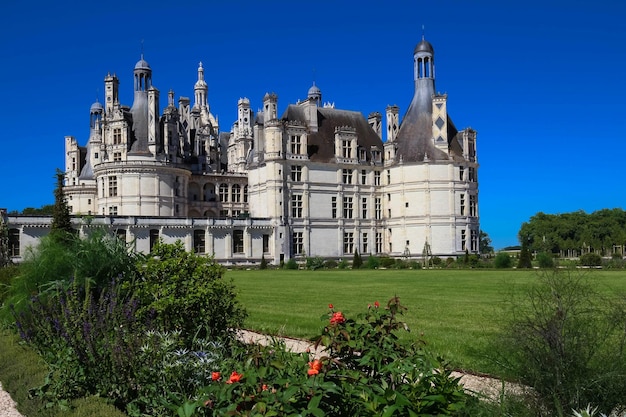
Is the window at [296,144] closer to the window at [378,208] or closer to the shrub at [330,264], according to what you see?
the window at [378,208]

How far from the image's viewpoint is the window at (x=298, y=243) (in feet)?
169

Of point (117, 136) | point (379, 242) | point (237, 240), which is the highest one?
point (117, 136)

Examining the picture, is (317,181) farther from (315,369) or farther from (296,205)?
(315,369)

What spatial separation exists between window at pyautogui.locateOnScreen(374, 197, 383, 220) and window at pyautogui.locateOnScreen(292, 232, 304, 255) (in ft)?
26.0

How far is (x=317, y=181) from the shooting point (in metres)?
52.7

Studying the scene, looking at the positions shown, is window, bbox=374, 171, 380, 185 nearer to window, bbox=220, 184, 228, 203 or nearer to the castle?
the castle

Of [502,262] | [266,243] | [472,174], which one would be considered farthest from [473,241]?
[266,243]

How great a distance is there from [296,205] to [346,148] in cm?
708

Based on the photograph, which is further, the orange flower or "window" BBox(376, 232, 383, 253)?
"window" BBox(376, 232, 383, 253)

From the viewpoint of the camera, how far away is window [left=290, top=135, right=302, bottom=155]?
51.2m

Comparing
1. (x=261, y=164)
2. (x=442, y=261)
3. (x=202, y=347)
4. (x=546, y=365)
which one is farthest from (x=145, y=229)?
(x=546, y=365)

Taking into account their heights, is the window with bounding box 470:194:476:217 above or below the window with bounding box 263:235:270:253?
above

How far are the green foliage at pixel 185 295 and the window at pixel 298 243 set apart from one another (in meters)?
42.4

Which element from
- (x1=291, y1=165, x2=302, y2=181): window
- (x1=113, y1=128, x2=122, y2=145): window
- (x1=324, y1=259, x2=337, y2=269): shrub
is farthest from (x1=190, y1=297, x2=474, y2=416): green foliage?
(x1=113, y1=128, x2=122, y2=145): window
